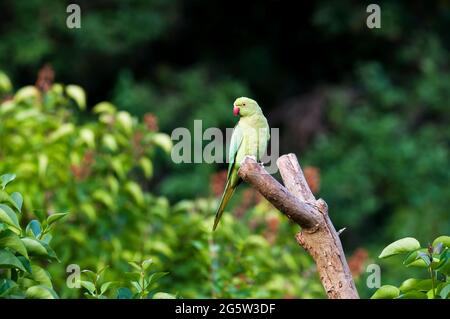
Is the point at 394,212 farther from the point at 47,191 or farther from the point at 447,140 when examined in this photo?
the point at 47,191

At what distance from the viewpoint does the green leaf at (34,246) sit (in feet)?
6.66

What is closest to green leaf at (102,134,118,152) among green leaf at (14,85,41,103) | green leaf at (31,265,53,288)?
green leaf at (14,85,41,103)

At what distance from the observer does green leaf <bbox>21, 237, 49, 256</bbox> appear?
6.66ft

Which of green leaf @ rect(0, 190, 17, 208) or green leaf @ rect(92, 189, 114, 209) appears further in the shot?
green leaf @ rect(92, 189, 114, 209)

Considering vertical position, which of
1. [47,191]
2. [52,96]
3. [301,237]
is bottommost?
[301,237]

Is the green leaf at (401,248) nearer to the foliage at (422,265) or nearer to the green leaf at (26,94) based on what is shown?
the foliage at (422,265)

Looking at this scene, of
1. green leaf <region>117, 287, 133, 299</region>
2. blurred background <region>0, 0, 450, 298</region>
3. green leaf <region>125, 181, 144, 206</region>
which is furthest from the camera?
blurred background <region>0, 0, 450, 298</region>

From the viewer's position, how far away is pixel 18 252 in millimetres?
1999

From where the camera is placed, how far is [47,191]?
414cm

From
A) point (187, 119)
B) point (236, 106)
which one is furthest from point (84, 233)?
point (187, 119)

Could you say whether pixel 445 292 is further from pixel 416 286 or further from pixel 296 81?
pixel 296 81

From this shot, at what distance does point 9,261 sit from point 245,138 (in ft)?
3.21

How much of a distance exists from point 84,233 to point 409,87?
5.16 m

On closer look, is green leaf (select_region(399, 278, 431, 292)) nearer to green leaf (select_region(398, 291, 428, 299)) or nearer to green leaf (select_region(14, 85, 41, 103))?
green leaf (select_region(398, 291, 428, 299))
